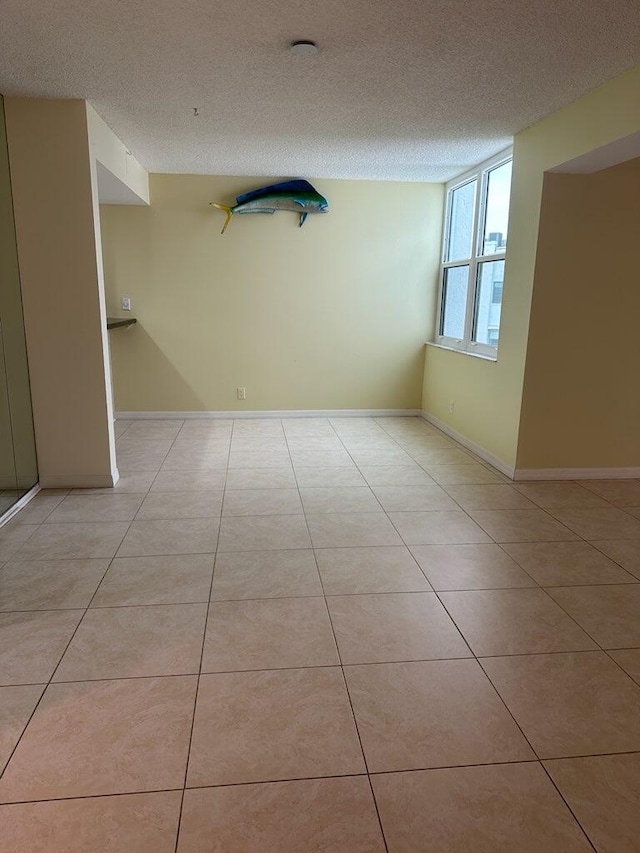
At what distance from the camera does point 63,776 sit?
161 cm

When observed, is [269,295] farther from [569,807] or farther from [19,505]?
[569,807]

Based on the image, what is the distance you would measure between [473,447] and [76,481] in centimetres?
316

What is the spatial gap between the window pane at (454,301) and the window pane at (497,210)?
1.60ft

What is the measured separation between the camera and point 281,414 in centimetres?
625

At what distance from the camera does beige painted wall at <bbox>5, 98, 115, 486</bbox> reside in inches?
136

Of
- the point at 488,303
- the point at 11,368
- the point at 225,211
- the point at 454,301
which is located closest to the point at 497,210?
the point at 488,303

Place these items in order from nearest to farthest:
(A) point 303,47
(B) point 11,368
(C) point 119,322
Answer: (A) point 303,47 < (B) point 11,368 < (C) point 119,322

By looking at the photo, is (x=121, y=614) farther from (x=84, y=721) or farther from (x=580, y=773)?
(x=580, y=773)

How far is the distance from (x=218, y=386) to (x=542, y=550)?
3.94 meters

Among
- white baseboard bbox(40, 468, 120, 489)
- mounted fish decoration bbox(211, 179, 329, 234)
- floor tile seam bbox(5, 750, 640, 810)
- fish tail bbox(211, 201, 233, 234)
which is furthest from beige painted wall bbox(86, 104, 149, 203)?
floor tile seam bbox(5, 750, 640, 810)

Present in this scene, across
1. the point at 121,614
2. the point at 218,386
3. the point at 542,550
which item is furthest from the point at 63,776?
the point at 218,386

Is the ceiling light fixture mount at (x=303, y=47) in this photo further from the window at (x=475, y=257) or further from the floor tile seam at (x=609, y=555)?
the floor tile seam at (x=609, y=555)

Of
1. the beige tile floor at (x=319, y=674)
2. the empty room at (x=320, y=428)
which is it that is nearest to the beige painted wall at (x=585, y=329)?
the empty room at (x=320, y=428)

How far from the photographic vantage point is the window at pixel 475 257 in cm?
475
